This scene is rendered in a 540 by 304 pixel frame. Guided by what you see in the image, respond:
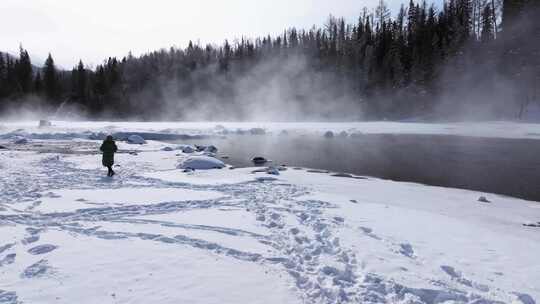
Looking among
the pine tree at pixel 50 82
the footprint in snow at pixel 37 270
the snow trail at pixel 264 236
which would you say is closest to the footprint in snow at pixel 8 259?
the snow trail at pixel 264 236

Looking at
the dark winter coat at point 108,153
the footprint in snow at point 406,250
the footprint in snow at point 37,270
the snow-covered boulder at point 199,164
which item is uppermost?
the dark winter coat at point 108,153

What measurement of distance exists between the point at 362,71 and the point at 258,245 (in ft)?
247

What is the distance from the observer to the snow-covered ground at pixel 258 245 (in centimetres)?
484

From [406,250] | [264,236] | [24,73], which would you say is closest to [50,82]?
[24,73]

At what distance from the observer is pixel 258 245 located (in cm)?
656

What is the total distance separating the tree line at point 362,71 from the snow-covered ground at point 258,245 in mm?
54388

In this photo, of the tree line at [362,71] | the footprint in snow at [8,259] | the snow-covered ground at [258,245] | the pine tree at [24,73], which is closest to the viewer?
the snow-covered ground at [258,245]

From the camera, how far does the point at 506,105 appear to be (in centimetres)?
5522

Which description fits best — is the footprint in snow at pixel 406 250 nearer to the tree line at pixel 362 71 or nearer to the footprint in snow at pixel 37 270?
the footprint in snow at pixel 37 270

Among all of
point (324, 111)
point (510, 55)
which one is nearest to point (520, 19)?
point (510, 55)

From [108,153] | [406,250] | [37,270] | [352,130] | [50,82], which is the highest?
[50,82]

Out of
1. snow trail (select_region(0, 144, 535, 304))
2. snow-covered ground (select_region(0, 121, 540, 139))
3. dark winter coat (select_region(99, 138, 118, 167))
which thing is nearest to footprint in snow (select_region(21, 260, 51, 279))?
snow trail (select_region(0, 144, 535, 304))

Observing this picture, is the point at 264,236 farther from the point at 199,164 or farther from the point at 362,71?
the point at 362,71

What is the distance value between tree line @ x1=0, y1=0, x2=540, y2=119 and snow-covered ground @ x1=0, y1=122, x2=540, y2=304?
178 ft
